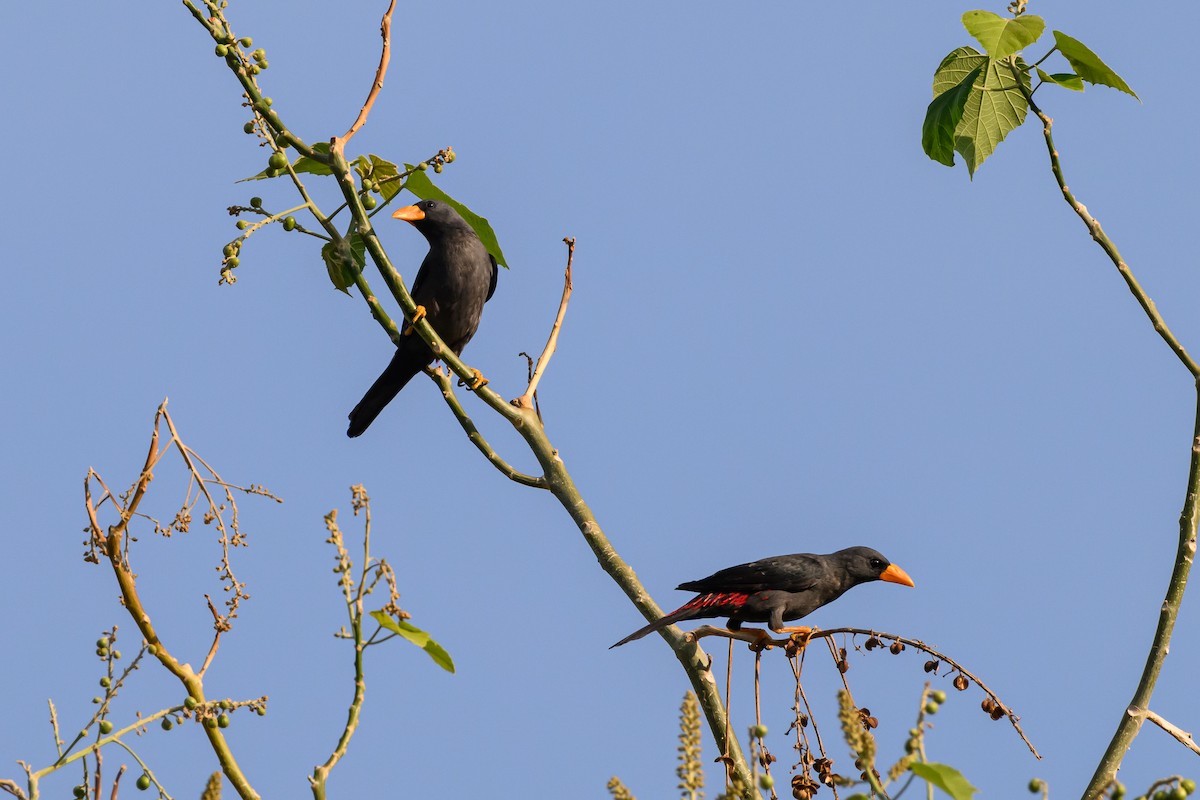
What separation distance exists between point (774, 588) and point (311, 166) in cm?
260

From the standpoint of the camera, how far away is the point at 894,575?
638cm

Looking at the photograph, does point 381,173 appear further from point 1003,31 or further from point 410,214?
point 410,214

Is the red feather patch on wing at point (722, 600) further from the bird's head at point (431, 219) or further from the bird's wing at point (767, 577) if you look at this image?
the bird's head at point (431, 219)

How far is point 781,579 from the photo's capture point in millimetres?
5574

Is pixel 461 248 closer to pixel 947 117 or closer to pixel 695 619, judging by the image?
pixel 695 619

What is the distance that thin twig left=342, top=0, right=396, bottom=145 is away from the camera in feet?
11.6

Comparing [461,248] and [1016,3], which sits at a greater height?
[461,248]

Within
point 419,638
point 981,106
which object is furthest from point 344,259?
point 981,106

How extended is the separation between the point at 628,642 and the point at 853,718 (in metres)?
2.24

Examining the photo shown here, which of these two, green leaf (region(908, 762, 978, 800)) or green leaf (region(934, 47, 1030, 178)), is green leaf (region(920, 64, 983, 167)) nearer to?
green leaf (region(934, 47, 1030, 178))

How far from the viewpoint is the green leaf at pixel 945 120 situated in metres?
3.89

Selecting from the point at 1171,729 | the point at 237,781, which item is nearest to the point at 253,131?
the point at 237,781

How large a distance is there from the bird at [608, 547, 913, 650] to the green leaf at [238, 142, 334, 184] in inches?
80.3

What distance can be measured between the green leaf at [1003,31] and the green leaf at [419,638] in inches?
74.6
